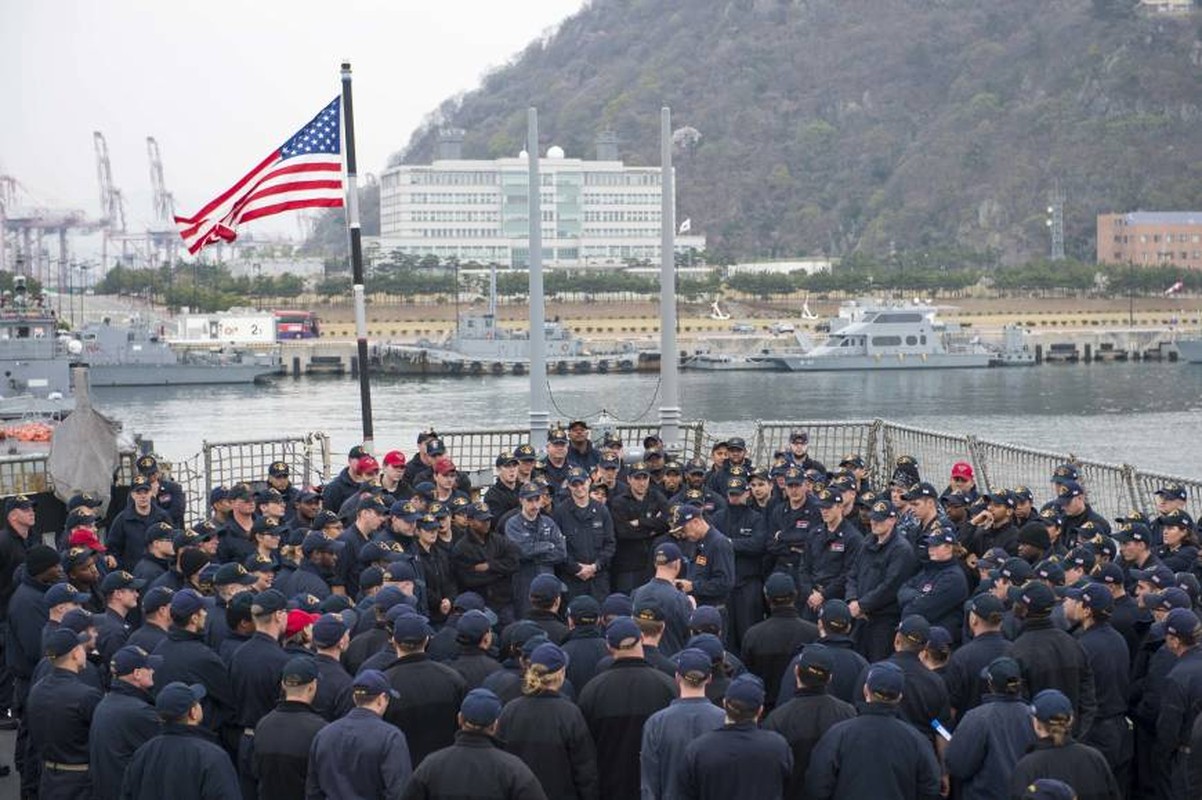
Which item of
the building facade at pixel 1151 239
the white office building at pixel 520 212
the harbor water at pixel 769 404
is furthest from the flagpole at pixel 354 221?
the white office building at pixel 520 212

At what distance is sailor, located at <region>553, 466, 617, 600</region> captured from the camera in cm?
1093

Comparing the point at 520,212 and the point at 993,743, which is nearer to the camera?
the point at 993,743

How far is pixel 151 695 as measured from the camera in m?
7.29

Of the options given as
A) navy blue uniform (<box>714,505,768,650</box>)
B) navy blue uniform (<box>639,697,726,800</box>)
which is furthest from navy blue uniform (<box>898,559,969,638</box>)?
navy blue uniform (<box>639,697,726,800</box>)

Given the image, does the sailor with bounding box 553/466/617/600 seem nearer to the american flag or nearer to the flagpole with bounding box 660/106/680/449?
the flagpole with bounding box 660/106/680/449

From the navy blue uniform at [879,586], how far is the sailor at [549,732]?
3.18m

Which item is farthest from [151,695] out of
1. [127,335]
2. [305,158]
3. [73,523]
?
[127,335]

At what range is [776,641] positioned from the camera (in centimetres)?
813

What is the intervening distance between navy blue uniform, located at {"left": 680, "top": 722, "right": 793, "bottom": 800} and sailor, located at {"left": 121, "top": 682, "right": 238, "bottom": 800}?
75.2 inches

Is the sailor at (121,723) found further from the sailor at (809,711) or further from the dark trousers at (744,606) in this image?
the dark trousers at (744,606)

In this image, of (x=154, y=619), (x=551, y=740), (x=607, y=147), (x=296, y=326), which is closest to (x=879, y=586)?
(x=551, y=740)

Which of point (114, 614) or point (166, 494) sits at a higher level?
point (166, 494)

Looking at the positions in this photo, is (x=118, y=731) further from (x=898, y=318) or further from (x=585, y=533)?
(x=898, y=318)

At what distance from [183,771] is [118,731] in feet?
2.41
